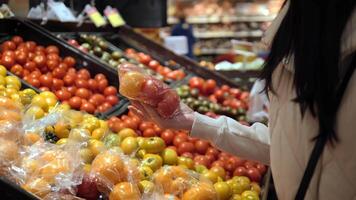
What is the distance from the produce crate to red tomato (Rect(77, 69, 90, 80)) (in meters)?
0.10

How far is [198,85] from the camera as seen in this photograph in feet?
14.6

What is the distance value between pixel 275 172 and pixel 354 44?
0.46 meters

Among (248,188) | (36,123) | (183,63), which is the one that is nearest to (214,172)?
(248,188)

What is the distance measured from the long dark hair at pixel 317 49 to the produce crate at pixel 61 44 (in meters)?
2.50

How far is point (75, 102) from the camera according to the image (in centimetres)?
327

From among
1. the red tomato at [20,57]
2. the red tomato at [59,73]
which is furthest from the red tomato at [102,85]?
the red tomato at [20,57]

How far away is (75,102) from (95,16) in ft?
5.08

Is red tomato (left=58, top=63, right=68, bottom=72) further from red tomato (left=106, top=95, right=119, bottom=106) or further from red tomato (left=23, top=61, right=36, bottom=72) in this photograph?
red tomato (left=106, top=95, right=119, bottom=106)

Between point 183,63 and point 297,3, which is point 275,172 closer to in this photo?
point 297,3

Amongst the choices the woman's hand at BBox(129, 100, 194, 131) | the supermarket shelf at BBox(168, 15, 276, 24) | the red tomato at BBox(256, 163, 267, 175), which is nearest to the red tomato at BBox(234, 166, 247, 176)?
the red tomato at BBox(256, 163, 267, 175)

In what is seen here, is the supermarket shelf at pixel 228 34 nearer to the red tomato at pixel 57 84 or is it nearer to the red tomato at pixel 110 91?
the red tomato at pixel 110 91

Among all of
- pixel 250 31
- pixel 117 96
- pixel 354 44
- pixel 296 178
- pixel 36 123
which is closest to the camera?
pixel 354 44

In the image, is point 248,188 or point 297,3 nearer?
point 297,3

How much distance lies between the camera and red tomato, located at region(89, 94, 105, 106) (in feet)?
11.2
